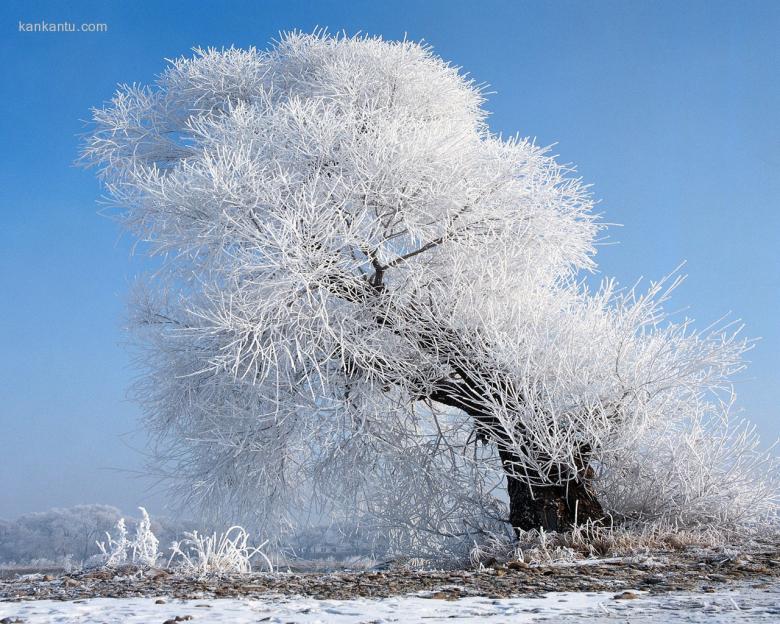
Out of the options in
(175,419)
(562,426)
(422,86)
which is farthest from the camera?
(422,86)

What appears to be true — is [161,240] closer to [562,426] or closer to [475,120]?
[562,426]

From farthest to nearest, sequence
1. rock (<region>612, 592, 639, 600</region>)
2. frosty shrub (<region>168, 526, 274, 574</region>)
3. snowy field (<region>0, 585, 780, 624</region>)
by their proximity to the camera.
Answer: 1. frosty shrub (<region>168, 526, 274, 574</region>)
2. rock (<region>612, 592, 639, 600</region>)
3. snowy field (<region>0, 585, 780, 624</region>)

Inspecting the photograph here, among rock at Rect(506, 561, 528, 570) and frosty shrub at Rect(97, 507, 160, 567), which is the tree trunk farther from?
frosty shrub at Rect(97, 507, 160, 567)

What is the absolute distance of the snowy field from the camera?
9.94 ft

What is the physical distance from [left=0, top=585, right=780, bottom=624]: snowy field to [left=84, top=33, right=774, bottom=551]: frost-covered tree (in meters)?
2.96

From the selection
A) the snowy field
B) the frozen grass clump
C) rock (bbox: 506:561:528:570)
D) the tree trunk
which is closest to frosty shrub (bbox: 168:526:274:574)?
the frozen grass clump

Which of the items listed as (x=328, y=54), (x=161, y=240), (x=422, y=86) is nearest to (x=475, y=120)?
(x=422, y=86)

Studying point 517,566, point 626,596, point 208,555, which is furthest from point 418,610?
point 208,555

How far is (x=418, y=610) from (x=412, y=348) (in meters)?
4.40

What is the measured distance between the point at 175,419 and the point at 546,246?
4707 mm

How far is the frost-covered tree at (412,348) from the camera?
6820 mm

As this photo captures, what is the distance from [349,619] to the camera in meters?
3.04

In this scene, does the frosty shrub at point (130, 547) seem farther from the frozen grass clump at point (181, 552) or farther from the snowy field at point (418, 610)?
the snowy field at point (418, 610)

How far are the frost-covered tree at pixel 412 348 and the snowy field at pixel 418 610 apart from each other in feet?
9.70
